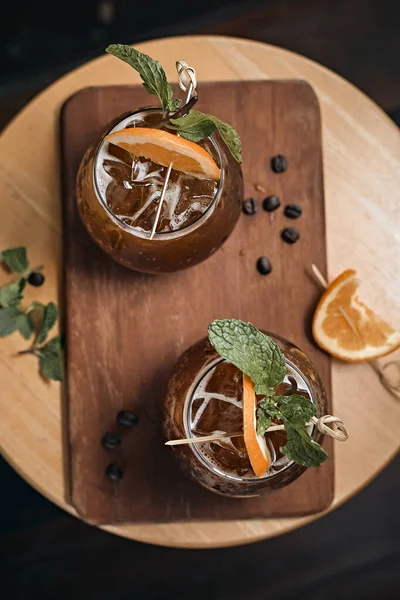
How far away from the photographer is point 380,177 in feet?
4.24

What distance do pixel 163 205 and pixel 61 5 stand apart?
102 cm

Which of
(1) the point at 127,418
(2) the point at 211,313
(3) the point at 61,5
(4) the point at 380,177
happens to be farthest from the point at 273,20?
(1) the point at 127,418

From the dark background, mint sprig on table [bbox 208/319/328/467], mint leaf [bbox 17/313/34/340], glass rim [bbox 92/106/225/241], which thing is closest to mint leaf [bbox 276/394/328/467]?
mint sprig on table [bbox 208/319/328/467]

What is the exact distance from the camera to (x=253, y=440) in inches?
37.6

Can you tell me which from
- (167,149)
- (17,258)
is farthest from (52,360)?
(167,149)

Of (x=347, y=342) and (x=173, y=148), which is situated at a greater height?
(x=173, y=148)

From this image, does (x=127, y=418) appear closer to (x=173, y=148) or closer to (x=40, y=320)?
(x=40, y=320)

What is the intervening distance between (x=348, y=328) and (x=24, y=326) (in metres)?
0.54

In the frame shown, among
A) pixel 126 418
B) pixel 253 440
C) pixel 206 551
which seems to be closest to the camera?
pixel 253 440

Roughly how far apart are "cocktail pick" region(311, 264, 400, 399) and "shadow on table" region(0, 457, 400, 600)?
61 centimetres

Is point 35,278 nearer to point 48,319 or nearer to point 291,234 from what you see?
point 48,319

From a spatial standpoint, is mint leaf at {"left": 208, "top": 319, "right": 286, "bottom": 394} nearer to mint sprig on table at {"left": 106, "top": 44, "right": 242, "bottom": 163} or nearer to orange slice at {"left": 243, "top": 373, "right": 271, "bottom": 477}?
orange slice at {"left": 243, "top": 373, "right": 271, "bottom": 477}

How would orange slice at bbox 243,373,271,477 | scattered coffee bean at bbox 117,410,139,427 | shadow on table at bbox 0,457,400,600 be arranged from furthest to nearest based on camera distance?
shadow on table at bbox 0,457,400,600, scattered coffee bean at bbox 117,410,139,427, orange slice at bbox 243,373,271,477

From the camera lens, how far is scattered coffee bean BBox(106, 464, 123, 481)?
4.09 ft
